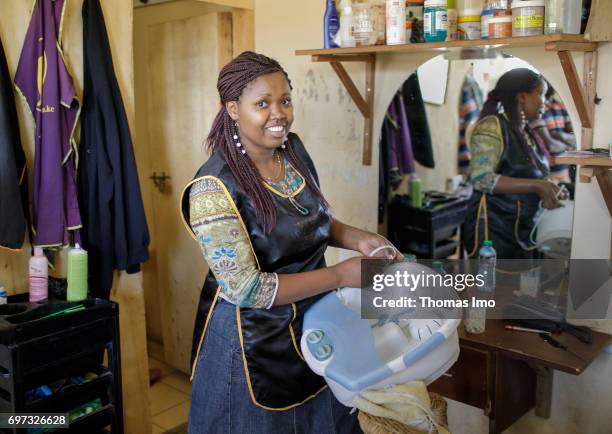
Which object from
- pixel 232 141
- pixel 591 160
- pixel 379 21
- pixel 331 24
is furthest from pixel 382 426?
pixel 331 24

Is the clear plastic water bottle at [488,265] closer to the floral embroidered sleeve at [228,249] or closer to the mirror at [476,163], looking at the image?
the mirror at [476,163]

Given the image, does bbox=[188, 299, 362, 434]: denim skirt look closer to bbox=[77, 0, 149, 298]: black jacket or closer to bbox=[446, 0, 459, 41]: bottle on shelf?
bbox=[77, 0, 149, 298]: black jacket

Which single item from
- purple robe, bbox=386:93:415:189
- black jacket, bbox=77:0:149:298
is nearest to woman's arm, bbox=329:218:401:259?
purple robe, bbox=386:93:415:189

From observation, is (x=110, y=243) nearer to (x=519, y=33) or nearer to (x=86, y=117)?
(x=86, y=117)

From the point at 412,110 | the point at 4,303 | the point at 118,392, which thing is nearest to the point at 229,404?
the point at 118,392

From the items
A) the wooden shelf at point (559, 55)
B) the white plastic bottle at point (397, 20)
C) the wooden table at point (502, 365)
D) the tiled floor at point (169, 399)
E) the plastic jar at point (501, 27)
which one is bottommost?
the tiled floor at point (169, 399)

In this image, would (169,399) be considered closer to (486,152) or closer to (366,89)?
(366,89)

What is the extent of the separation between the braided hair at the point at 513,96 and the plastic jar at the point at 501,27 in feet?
0.94

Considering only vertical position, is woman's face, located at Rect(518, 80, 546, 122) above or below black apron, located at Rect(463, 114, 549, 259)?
above

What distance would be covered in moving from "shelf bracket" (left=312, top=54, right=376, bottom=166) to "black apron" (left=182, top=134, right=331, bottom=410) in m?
0.83

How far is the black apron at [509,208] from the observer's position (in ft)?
7.19

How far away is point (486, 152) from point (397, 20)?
0.61 metres

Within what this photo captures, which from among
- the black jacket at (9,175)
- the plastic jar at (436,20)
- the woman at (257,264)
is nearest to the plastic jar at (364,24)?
the plastic jar at (436,20)

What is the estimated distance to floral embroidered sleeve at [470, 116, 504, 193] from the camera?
2.29m
